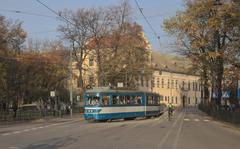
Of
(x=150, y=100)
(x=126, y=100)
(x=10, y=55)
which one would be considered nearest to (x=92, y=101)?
(x=126, y=100)

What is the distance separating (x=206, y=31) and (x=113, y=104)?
10924 mm

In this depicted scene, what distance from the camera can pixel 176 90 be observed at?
468 feet

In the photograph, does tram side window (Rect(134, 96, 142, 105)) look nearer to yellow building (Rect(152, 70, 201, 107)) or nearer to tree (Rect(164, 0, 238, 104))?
tree (Rect(164, 0, 238, 104))

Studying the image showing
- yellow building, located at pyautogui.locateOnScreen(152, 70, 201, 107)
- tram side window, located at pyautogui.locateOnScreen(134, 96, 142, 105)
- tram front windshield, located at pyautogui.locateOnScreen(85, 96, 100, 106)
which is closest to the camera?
tram front windshield, located at pyautogui.locateOnScreen(85, 96, 100, 106)

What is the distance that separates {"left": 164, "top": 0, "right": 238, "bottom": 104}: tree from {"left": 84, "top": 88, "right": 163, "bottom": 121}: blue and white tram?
669 cm

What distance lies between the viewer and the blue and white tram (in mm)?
43594

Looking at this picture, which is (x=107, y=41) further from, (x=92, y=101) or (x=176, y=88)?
(x=176, y=88)

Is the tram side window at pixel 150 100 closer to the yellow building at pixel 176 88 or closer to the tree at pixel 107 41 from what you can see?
the tree at pixel 107 41

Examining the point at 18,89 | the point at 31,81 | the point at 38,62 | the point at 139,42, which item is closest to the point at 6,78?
the point at 18,89

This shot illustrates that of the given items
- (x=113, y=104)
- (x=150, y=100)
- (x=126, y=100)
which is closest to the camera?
(x=113, y=104)

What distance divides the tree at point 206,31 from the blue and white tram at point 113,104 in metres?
6.69

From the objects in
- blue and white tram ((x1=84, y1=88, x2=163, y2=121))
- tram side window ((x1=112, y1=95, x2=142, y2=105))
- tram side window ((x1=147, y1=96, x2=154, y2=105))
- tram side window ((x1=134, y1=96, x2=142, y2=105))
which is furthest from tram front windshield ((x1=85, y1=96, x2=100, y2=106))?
tram side window ((x1=147, y1=96, x2=154, y2=105))

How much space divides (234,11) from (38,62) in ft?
124

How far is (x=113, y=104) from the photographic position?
4484cm
